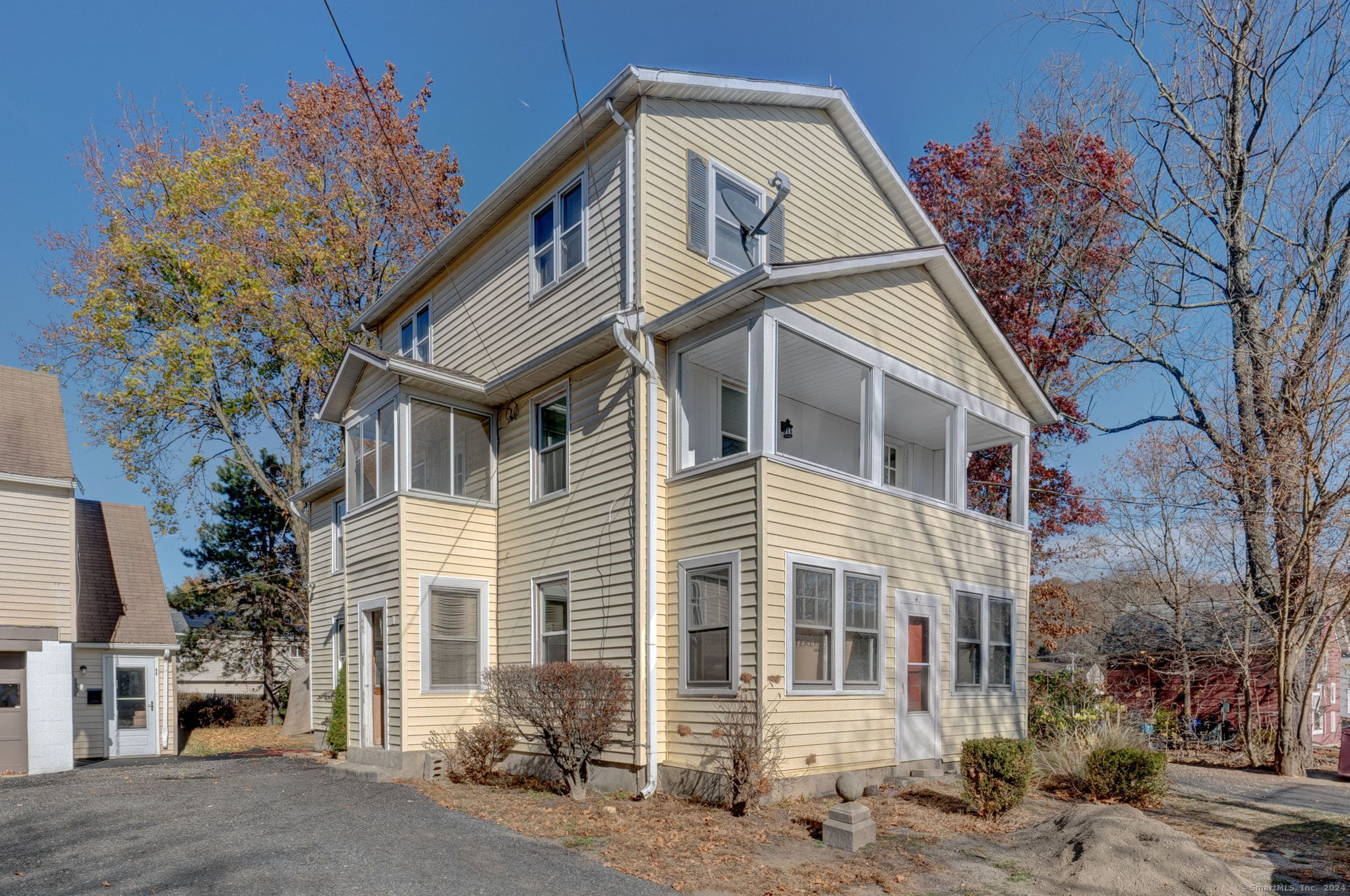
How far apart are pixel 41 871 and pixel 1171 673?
19405 mm

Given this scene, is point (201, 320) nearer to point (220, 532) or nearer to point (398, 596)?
point (220, 532)

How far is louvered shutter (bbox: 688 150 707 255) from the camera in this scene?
37.3 ft

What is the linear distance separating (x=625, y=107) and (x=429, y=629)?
7568mm

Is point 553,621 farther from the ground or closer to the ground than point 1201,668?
farther from the ground

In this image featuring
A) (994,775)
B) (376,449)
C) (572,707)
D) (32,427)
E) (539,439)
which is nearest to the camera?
(994,775)

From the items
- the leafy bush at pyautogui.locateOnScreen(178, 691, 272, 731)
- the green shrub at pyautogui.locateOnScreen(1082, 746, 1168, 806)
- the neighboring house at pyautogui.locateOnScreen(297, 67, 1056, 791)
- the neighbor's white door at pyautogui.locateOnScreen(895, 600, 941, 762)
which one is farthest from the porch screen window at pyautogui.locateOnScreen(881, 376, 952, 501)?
the leafy bush at pyautogui.locateOnScreen(178, 691, 272, 731)

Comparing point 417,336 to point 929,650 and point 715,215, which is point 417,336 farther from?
point 929,650

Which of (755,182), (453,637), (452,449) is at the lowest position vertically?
(453,637)

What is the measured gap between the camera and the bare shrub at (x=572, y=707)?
9641 millimetres

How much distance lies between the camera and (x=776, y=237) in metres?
12.2

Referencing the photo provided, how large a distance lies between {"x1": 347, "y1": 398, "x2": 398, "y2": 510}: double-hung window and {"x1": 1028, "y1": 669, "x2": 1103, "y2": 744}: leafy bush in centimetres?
1060

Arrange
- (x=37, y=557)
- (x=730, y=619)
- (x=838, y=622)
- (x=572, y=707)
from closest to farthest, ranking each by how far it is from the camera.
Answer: (x=730, y=619)
(x=572, y=707)
(x=838, y=622)
(x=37, y=557)

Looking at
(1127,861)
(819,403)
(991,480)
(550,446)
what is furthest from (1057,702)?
(550,446)

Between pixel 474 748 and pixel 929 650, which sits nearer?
pixel 474 748
